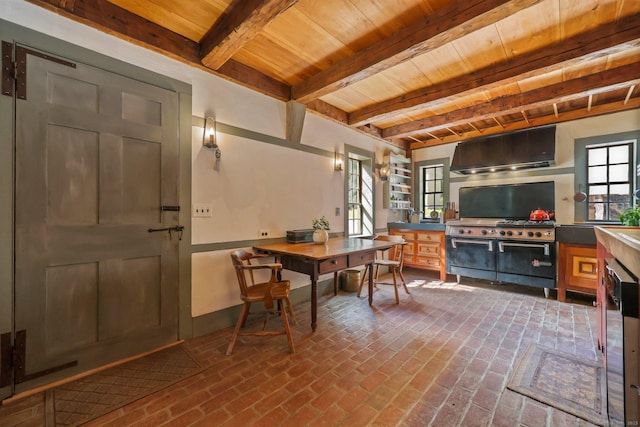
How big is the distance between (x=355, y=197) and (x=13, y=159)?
4.05m

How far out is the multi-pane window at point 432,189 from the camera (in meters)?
5.54

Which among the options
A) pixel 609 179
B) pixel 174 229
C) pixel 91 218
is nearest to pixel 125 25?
pixel 91 218

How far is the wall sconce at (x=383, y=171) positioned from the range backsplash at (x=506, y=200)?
155cm

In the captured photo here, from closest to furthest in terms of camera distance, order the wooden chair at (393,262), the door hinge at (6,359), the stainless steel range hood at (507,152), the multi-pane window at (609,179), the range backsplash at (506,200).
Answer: the door hinge at (6,359)
the wooden chair at (393,262)
the multi-pane window at (609,179)
the stainless steel range hood at (507,152)
the range backsplash at (506,200)

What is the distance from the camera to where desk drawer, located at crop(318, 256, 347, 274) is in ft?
8.43

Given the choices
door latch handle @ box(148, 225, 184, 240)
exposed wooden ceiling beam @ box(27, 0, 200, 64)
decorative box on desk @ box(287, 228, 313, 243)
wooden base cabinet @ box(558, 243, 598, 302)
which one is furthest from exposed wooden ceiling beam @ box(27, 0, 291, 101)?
wooden base cabinet @ box(558, 243, 598, 302)

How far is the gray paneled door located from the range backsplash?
500cm

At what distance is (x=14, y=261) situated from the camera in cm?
176

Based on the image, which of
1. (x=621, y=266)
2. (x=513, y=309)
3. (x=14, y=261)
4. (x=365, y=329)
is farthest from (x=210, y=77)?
(x=513, y=309)

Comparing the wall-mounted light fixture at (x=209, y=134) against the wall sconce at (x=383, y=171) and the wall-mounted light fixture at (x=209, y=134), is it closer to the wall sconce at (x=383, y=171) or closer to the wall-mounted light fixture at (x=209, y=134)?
the wall-mounted light fixture at (x=209, y=134)

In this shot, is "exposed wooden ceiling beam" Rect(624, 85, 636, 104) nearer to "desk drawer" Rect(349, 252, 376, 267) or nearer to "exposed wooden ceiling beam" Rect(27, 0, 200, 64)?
"desk drawer" Rect(349, 252, 376, 267)

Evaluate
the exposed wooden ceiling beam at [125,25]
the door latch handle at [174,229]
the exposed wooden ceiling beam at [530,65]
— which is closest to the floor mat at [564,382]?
the exposed wooden ceiling beam at [530,65]

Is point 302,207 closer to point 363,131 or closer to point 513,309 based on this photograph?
point 363,131

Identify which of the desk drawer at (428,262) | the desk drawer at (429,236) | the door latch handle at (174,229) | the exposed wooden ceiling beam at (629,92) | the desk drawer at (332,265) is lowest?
the desk drawer at (428,262)
